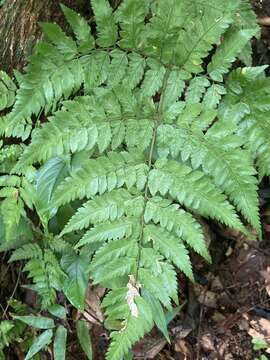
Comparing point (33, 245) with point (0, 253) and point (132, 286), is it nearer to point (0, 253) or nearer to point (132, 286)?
point (0, 253)

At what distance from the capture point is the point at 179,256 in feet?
6.11

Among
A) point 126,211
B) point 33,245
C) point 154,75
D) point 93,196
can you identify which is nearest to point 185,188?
point 126,211

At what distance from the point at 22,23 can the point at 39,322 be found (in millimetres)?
1657

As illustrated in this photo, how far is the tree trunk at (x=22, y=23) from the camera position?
2348 mm

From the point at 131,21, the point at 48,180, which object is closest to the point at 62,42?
the point at 131,21

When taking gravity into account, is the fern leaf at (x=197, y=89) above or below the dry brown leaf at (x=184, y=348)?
above

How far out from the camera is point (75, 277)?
2.49 metres

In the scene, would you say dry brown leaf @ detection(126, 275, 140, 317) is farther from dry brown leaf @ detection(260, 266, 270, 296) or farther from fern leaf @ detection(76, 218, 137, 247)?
dry brown leaf @ detection(260, 266, 270, 296)

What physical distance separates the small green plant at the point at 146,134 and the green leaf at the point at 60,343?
856 millimetres

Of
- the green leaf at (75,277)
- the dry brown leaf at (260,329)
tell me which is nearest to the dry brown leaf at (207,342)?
the dry brown leaf at (260,329)

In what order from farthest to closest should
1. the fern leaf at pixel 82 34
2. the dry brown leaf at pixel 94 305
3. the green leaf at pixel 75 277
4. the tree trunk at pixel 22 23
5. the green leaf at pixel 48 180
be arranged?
1. the dry brown leaf at pixel 94 305
2. the green leaf at pixel 75 277
3. the tree trunk at pixel 22 23
4. the green leaf at pixel 48 180
5. the fern leaf at pixel 82 34

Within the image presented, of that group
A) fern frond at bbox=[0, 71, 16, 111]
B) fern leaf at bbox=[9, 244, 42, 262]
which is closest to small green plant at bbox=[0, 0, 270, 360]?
fern frond at bbox=[0, 71, 16, 111]

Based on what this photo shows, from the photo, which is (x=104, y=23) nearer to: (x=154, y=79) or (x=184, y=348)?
(x=154, y=79)

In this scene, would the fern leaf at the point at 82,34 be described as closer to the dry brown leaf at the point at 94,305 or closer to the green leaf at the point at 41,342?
the dry brown leaf at the point at 94,305
